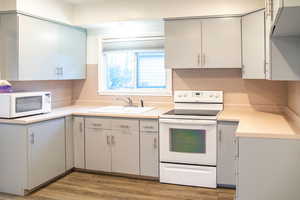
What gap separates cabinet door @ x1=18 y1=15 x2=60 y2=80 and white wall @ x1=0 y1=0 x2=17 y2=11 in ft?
0.39

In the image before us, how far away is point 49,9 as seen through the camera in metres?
3.75

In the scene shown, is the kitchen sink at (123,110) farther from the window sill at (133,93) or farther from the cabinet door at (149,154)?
the cabinet door at (149,154)

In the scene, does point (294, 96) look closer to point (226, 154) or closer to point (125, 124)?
point (226, 154)

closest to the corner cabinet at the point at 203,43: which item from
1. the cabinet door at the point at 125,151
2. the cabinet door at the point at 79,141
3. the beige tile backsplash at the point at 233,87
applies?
the beige tile backsplash at the point at 233,87

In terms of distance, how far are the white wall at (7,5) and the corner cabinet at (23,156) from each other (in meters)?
1.28

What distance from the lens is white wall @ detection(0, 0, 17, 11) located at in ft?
10.6

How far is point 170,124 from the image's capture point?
3469 millimetres

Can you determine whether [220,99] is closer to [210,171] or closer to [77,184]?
[210,171]

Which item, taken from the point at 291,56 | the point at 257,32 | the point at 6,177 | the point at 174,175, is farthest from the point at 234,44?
the point at 6,177

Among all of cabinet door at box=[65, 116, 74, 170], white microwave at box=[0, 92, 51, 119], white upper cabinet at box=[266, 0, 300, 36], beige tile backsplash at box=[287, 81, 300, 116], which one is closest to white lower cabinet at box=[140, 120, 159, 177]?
cabinet door at box=[65, 116, 74, 170]

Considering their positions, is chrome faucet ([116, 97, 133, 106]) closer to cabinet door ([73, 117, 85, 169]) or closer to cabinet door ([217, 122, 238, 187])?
cabinet door ([73, 117, 85, 169])

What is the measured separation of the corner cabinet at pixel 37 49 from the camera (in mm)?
3297

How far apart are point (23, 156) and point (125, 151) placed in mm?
1183

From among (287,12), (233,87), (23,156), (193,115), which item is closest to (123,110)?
(193,115)
